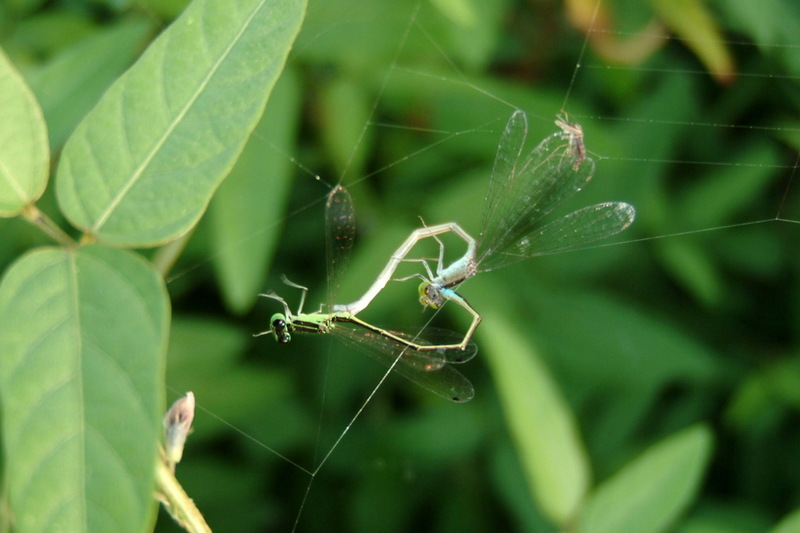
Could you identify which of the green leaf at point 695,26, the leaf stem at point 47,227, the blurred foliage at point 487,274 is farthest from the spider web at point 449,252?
the leaf stem at point 47,227

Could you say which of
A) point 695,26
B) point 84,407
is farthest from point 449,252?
point 84,407

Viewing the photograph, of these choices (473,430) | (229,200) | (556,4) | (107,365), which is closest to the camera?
(107,365)

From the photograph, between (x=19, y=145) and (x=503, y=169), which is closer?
(x=19, y=145)

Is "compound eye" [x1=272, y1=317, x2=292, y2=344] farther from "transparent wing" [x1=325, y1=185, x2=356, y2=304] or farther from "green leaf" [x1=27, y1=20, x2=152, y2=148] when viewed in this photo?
"green leaf" [x1=27, y1=20, x2=152, y2=148]

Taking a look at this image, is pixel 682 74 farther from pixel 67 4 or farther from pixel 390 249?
pixel 67 4

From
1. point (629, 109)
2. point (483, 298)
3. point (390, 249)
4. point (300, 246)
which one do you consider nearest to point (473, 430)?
point (483, 298)

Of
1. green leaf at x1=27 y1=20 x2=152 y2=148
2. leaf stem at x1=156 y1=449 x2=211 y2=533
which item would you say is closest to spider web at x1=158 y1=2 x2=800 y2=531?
green leaf at x1=27 y1=20 x2=152 y2=148

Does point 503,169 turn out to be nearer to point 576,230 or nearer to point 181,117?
point 576,230
